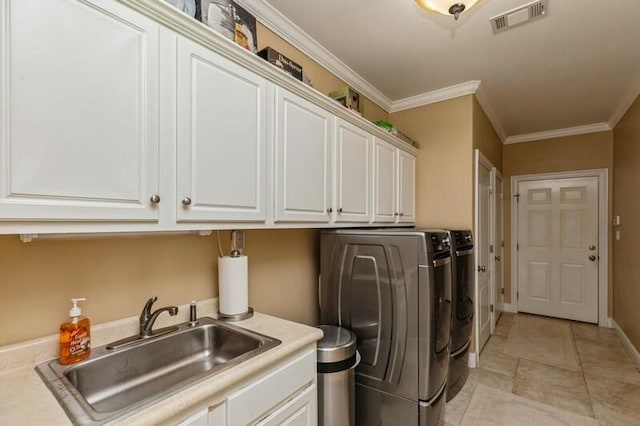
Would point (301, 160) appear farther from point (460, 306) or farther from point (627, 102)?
point (627, 102)

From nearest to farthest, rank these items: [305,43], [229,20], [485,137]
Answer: [229,20], [305,43], [485,137]

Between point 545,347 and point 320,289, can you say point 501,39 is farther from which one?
point 545,347

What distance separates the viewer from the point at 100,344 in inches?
47.9

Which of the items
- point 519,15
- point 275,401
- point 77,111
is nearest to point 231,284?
point 275,401

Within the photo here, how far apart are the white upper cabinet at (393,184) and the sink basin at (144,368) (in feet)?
4.59

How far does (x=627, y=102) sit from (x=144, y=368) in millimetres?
4825

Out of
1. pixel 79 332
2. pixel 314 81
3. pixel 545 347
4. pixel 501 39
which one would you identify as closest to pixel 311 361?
pixel 79 332

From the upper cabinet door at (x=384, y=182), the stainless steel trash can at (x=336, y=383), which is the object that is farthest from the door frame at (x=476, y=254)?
the stainless steel trash can at (x=336, y=383)

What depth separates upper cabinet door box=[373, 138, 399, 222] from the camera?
94.5 inches

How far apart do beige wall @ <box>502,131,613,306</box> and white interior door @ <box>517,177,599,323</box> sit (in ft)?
0.52

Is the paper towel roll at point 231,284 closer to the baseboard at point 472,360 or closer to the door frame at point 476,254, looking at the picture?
the door frame at point 476,254

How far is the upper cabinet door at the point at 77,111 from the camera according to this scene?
31.1 inches

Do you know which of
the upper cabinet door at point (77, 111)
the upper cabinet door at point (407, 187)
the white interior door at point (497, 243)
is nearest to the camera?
the upper cabinet door at point (77, 111)

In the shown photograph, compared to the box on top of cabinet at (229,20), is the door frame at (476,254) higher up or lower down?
lower down
